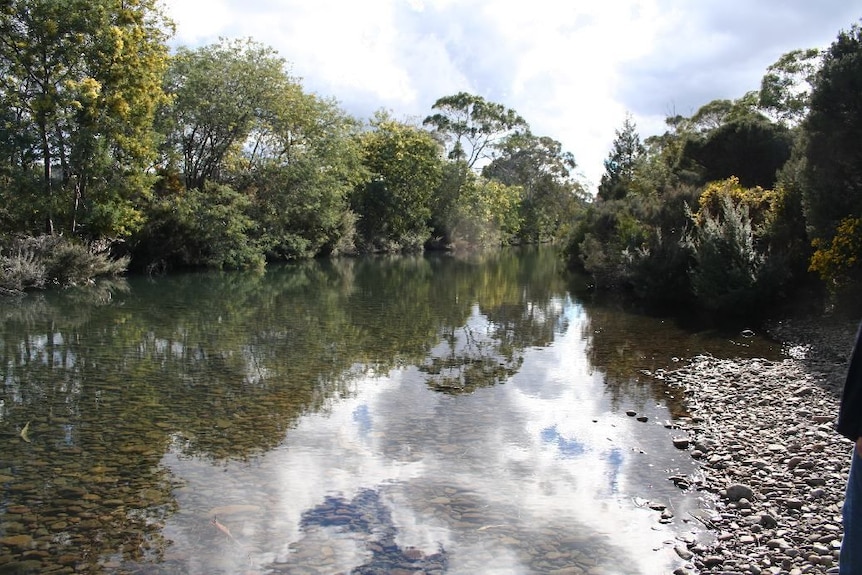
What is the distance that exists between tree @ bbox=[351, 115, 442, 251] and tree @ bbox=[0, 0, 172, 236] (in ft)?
98.1

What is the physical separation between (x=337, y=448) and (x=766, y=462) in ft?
15.9

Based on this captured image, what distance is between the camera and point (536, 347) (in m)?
15.5

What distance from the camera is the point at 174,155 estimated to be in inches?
1316

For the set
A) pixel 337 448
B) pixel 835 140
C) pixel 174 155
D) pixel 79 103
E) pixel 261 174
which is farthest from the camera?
pixel 261 174

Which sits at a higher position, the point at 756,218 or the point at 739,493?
the point at 756,218

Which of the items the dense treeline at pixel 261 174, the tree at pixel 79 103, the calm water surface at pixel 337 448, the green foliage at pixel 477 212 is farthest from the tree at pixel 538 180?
the calm water surface at pixel 337 448

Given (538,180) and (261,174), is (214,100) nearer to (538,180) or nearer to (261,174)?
(261,174)

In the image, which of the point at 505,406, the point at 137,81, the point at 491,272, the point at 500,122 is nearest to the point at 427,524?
the point at 505,406

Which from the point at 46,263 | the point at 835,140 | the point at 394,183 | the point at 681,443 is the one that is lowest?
the point at 681,443

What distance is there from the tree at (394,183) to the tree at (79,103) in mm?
29889

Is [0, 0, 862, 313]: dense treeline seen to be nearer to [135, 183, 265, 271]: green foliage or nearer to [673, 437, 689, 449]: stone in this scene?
[135, 183, 265, 271]: green foliage

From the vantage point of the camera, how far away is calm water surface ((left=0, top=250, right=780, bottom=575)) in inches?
222

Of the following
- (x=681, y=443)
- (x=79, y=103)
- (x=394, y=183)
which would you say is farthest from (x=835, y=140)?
(x=394, y=183)

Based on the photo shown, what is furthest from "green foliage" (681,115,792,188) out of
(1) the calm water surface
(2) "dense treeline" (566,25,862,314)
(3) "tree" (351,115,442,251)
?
(3) "tree" (351,115,442,251)
